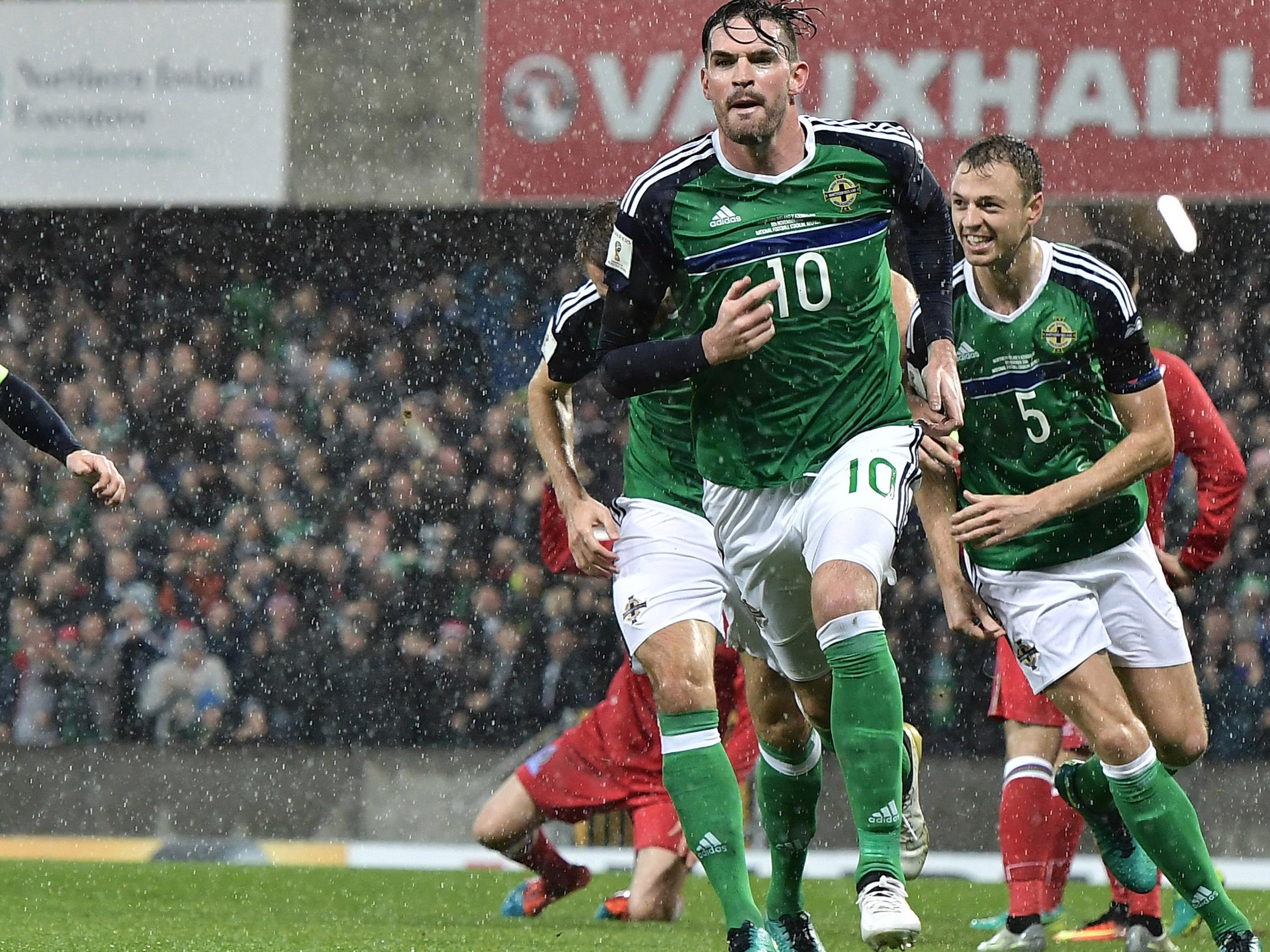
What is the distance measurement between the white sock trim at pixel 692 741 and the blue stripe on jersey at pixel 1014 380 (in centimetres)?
123

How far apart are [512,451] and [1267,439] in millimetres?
4507

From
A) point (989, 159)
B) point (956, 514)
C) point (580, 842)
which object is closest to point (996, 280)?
point (989, 159)

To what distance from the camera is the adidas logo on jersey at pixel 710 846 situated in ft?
15.9

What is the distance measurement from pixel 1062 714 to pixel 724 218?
2333mm

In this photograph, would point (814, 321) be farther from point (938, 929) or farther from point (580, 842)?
point (580, 842)

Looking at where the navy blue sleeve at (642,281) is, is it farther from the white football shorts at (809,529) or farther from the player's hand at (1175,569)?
the player's hand at (1175,569)

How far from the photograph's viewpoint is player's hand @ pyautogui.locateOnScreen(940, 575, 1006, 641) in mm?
5574

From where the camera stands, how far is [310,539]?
12602mm

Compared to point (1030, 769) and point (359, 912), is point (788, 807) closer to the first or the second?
point (1030, 769)

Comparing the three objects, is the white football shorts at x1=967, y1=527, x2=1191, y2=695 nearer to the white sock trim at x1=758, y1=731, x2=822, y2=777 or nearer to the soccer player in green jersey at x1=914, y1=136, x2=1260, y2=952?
the soccer player in green jersey at x1=914, y1=136, x2=1260, y2=952

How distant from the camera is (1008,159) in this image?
17.7 ft

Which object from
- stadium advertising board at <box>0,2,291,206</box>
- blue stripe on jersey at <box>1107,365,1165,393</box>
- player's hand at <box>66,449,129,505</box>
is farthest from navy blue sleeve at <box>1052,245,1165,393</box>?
stadium advertising board at <box>0,2,291,206</box>

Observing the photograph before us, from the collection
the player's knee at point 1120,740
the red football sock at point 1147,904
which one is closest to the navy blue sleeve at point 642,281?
the player's knee at point 1120,740

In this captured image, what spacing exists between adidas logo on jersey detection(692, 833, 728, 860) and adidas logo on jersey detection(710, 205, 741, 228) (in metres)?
1.48
